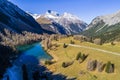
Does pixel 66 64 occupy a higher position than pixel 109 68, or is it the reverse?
pixel 66 64

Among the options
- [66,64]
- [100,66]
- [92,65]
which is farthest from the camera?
[66,64]

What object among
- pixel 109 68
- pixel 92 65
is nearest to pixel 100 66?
pixel 92 65

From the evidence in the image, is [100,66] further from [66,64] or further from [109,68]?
[66,64]

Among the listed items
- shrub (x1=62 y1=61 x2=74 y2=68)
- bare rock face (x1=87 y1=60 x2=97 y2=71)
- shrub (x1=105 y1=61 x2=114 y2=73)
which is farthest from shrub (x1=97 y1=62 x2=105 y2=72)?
shrub (x1=62 y1=61 x2=74 y2=68)

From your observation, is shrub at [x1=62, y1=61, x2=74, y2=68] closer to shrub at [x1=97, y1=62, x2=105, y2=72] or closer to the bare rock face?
the bare rock face

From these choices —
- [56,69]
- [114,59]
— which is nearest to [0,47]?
[56,69]

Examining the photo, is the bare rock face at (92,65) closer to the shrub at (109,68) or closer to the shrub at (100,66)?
the shrub at (100,66)

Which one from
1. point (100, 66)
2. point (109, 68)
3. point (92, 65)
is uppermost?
point (92, 65)

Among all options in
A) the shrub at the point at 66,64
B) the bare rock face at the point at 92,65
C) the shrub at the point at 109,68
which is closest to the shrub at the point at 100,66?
the bare rock face at the point at 92,65

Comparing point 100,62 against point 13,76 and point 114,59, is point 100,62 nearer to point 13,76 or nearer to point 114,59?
point 114,59

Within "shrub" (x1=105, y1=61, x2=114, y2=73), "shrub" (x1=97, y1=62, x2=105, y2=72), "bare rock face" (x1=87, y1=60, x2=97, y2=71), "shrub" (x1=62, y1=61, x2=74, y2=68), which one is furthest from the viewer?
"shrub" (x1=62, y1=61, x2=74, y2=68)

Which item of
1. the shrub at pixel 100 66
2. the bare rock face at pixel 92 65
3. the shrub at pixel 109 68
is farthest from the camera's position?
the bare rock face at pixel 92 65
